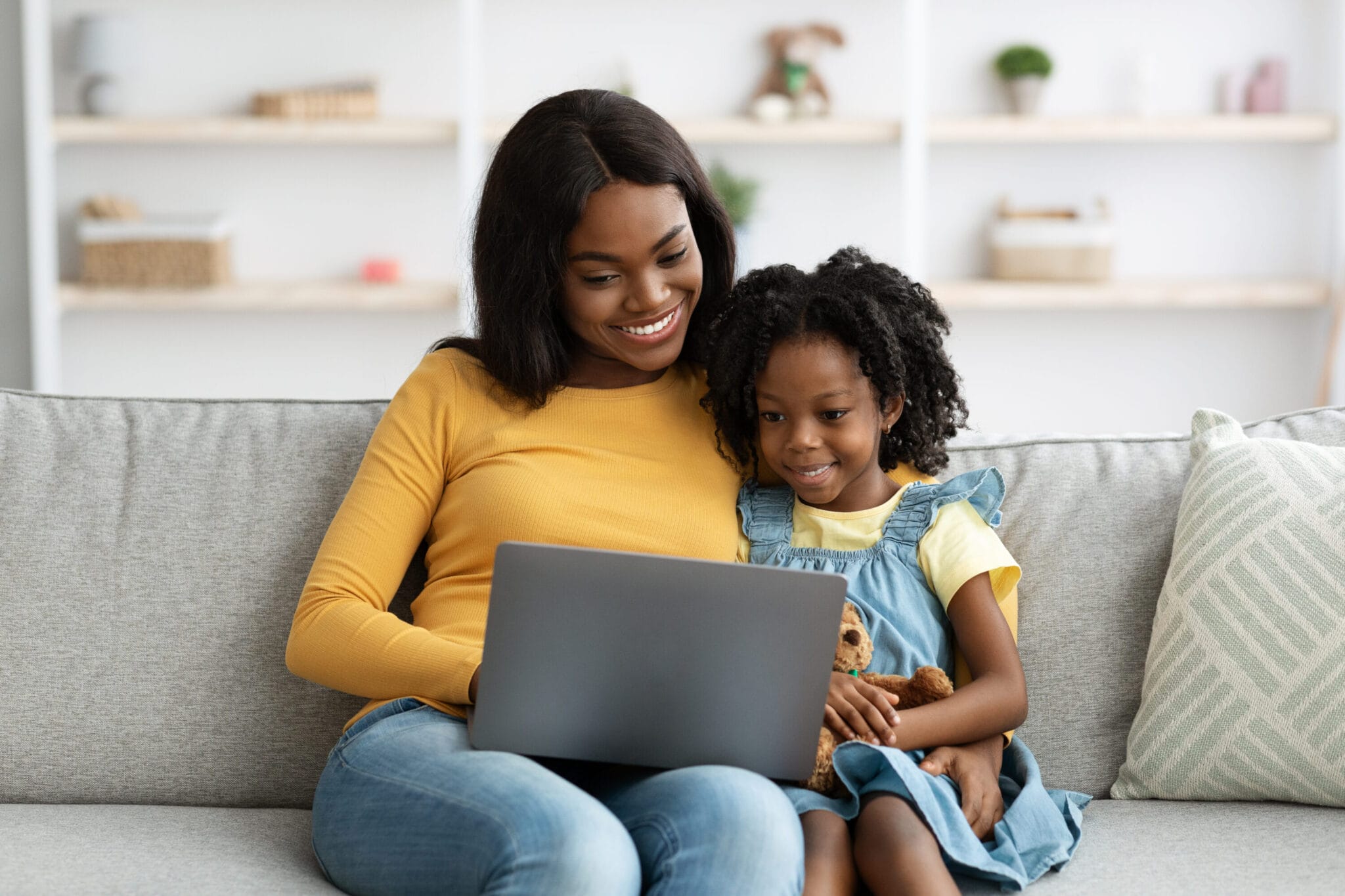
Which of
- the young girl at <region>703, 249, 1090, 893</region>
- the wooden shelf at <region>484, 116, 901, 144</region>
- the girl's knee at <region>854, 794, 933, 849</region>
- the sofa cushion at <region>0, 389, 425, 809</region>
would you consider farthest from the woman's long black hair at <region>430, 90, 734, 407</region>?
the wooden shelf at <region>484, 116, 901, 144</region>

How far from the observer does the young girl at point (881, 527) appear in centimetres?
129

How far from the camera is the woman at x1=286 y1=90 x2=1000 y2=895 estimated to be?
123 centimetres

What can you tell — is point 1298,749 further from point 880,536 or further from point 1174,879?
point 880,536

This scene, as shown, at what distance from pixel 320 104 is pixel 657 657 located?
300 cm

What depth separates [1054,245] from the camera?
3779 millimetres

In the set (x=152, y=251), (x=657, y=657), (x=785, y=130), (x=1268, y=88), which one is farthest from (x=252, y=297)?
(x=1268, y=88)

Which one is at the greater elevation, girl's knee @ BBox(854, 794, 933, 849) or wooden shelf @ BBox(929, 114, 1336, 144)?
wooden shelf @ BBox(929, 114, 1336, 144)

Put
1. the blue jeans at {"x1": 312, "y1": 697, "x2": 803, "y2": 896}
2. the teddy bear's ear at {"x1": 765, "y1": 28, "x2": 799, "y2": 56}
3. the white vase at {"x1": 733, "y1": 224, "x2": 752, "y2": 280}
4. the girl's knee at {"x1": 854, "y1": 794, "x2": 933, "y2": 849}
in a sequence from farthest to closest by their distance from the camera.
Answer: the teddy bear's ear at {"x1": 765, "y1": 28, "x2": 799, "y2": 56} → the white vase at {"x1": 733, "y1": 224, "x2": 752, "y2": 280} → the girl's knee at {"x1": 854, "y1": 794, "x2": 933, "y2": 849} → the blue jeans at {"x1": 312, "y1": 697, "x2": 803, "y2": 896}

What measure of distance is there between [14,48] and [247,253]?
890 millimetres

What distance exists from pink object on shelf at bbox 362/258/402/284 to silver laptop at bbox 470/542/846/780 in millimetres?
2877

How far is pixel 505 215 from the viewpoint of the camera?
1.57 m

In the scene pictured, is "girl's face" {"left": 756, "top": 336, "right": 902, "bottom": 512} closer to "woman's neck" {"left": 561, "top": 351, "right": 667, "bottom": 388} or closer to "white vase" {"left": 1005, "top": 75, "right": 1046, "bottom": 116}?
"woman's neck" {"left": 561, "top": 351, "right": 667, "bottom": 388}

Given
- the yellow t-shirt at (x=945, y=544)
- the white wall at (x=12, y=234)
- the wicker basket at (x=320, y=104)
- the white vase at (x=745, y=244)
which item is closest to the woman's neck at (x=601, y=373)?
the yellow t-shirt at (x=945, y=544)

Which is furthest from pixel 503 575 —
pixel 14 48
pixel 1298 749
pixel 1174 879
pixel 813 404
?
pixel 14 48
